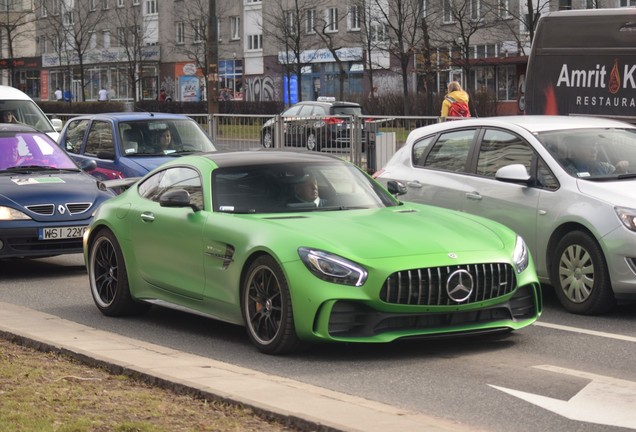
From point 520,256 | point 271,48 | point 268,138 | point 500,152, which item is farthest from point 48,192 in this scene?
point 271,48

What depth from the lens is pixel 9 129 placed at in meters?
14.6

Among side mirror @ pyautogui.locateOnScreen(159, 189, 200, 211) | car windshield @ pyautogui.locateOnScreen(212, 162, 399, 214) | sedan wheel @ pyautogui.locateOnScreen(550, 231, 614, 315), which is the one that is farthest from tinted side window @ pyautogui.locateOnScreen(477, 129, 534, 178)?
side mirror @ pyautogui.locateOnScreen(159, 189, 200, 211)

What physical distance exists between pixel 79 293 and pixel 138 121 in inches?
262

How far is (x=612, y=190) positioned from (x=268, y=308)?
330 cm

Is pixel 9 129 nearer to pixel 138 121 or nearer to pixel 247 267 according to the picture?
pixel 138 121

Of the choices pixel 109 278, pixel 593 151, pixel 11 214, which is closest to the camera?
pixel 109 278

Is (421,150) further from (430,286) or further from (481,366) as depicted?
(481,366)

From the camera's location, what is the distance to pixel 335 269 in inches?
317

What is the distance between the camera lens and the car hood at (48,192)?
12930 mm

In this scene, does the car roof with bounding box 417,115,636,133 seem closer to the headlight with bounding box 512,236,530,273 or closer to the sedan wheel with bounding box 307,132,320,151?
the headlight with bounding box 512,236,530,273

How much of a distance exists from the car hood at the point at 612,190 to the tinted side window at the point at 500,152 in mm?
727

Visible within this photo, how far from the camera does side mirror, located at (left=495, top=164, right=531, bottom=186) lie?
10.6m

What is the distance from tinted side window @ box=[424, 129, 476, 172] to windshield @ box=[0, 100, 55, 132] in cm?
1214

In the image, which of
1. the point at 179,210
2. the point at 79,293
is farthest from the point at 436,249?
the point at 79,293
